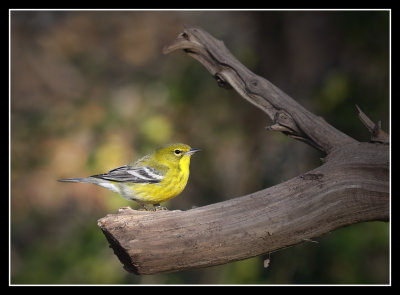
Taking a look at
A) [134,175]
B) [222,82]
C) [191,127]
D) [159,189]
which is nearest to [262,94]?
[222,82]

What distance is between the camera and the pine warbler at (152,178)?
14.1 feet

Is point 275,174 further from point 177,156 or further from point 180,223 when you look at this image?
point 180,223

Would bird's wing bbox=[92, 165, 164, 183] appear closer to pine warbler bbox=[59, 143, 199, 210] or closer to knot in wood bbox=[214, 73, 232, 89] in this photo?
pine warbler bbox=[59, 143, 199, 210]

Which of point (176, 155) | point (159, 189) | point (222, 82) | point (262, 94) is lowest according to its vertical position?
point (159, 189)

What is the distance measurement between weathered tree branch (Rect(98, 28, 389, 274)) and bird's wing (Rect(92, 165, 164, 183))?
82 cm

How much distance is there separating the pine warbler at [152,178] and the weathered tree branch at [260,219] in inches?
31.4

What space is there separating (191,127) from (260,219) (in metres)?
3.86

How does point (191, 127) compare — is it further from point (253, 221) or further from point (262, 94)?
point (253, 221)

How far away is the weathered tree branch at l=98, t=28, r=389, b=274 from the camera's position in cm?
333

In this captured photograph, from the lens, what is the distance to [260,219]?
11.1 ft

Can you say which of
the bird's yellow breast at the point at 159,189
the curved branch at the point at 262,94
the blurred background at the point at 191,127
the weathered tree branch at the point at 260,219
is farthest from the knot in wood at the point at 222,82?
the blurred background at the point at 191,127

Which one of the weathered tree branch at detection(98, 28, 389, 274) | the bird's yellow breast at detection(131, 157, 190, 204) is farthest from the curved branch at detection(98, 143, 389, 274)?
the bird's yellow breast at detection(131, 157, 190, 204)

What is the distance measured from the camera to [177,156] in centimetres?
453

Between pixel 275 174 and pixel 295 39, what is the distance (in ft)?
6.66
